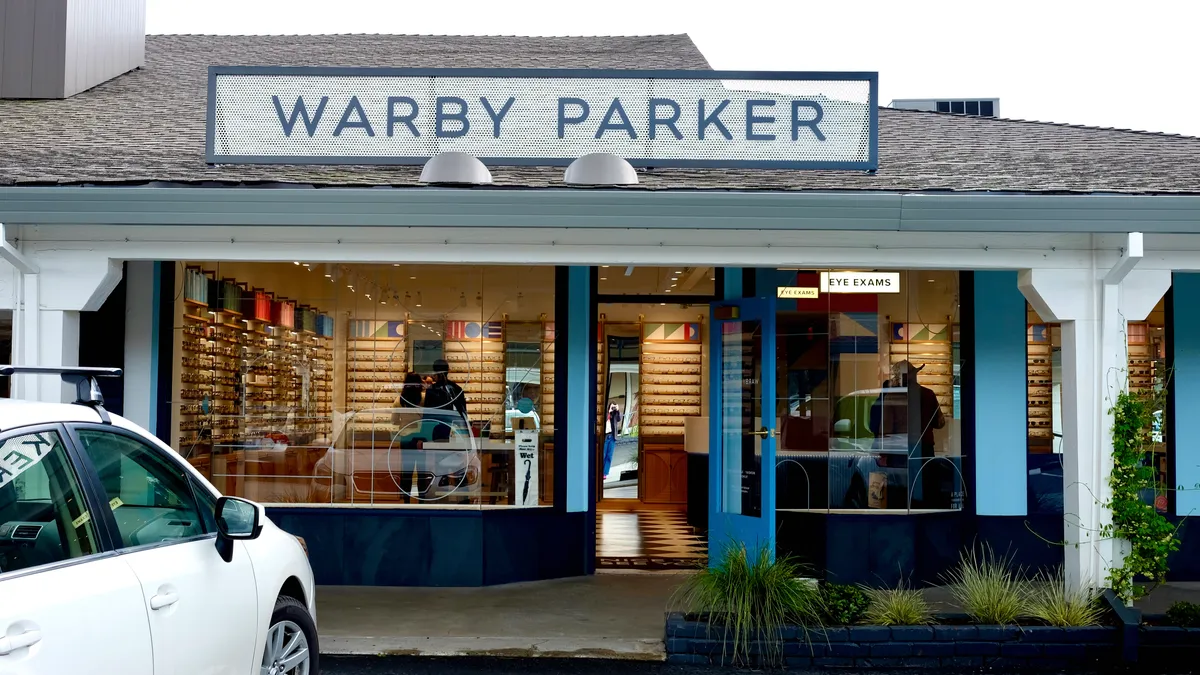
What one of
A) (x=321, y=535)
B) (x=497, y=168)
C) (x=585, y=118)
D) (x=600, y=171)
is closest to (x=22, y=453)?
(x=600, y=171)

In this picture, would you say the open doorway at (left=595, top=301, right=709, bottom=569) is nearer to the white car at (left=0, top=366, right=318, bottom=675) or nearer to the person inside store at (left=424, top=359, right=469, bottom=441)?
the person inside store at (left=424, top=359, right=469, bottom=441)

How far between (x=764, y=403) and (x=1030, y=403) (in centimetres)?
254

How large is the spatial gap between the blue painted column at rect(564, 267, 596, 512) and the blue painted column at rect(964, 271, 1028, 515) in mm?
3414

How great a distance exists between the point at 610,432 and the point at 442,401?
A: 949cm

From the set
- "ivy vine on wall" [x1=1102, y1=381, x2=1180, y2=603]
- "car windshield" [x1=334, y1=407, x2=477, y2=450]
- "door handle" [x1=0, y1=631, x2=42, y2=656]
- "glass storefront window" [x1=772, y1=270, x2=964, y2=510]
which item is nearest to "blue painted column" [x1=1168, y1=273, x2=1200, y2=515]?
"glass storefront window" [x1=772, y1=270, x2=964, y2=510]

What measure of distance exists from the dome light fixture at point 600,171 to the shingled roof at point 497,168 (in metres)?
0.17

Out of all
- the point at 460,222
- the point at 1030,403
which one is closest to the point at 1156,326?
the point at 1030,403

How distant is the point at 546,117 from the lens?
8.66 m

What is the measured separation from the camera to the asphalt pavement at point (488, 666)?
6.78 meters

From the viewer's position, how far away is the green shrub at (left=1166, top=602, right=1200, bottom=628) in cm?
711

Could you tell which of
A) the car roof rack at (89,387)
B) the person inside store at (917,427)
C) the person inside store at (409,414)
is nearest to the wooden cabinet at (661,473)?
the person inside store at (917,427)

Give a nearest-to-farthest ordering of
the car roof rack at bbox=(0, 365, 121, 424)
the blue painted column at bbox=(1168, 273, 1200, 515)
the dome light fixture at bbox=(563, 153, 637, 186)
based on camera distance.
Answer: the car roof rack at bbox=(0, 365, 121, 424), the dome light fixture at bbox=(563, 153, 637, 186), the blue painted column at bbox=(1168, 273, 1200, 515)

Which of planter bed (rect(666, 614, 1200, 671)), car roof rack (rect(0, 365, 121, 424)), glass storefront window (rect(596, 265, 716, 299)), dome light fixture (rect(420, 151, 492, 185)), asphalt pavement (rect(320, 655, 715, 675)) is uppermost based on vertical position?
dome light fixture (rect(420, 151, 492, 185))

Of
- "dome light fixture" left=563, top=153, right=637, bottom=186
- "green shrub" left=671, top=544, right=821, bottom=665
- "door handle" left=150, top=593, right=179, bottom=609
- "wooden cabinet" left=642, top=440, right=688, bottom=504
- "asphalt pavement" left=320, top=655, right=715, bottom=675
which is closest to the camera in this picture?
"door handle" left=150, top=593, right=179, bottom=609
